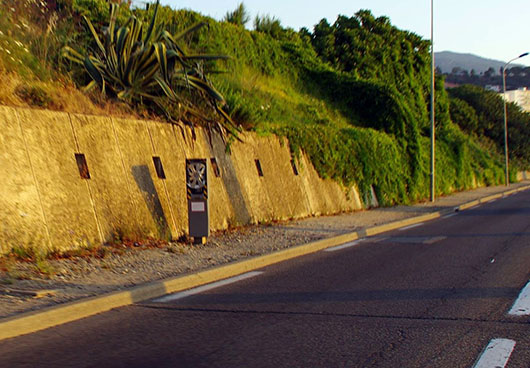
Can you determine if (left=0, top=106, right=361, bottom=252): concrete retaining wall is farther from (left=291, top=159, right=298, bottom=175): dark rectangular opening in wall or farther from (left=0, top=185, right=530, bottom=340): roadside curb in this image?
(left=291, top=159, right=298, bottom=175): dark rectangular opening in wall

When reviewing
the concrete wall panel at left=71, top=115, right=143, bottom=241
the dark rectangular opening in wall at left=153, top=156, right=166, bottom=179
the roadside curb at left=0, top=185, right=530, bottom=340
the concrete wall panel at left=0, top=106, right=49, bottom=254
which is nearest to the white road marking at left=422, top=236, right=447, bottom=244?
the roadside curb at left=0, top=185, right=530, bottom=340

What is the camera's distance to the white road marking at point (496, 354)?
16.2 feet

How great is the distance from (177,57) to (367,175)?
11477 millimetres

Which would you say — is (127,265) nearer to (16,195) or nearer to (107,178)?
(16,195)

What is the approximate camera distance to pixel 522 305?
23.1 ft

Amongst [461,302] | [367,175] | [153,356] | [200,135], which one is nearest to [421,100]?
[367,175]

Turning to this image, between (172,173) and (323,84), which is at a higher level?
(323,84)

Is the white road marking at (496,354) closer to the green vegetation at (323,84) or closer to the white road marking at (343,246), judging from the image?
the white road marking at (343,246)

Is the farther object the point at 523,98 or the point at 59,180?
the point at 523,98

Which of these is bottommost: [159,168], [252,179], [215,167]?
[252,179]

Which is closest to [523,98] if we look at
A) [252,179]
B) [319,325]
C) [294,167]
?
[294,167]

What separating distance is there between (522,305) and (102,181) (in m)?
6.98

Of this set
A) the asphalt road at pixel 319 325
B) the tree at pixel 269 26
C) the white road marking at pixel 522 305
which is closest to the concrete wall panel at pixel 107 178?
the asphalt road at pixel 319 325

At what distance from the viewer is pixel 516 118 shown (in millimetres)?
72938
